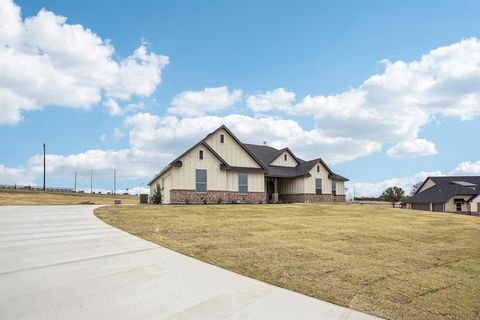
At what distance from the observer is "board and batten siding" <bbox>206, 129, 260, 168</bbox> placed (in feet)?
104

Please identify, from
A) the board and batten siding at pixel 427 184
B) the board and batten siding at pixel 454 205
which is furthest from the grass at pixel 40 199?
the board and batten siding at pixel 427 184

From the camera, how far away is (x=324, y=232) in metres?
14.5

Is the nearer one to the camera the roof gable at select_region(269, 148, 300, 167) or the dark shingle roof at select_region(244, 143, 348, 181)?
the dark shingle roof at select_region(244, 143, 348, 181)

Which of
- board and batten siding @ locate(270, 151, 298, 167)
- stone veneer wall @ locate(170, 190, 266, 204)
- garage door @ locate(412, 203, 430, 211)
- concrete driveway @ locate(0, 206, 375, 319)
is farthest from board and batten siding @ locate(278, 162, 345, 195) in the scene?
concrete driveway @ locate(0, 206, 375, 319)

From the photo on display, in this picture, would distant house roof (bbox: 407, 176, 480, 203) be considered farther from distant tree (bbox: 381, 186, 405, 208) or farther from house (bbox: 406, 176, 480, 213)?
distant tree (bbox: 381, 186, 405, 208)

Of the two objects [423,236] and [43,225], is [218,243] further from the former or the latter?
[423,236]

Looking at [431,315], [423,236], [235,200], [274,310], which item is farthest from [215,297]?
[235,200]

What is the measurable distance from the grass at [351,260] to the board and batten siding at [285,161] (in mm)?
22744

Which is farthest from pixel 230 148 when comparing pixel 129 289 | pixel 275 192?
pixel 129 289

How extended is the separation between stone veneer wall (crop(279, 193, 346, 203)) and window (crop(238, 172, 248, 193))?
7052 millimetres

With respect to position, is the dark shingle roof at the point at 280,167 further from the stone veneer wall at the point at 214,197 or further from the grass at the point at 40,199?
the grass at the point at 40,199

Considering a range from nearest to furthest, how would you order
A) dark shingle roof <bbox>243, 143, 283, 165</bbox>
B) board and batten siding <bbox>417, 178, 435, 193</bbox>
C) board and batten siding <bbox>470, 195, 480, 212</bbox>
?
1. dark shingle roof <bbox>243, 143, 283, 165</bbox>
2. board and batten siding <bbox>470, 195, 480, 212</bbox>
3. board and batten siding <bbox>417, 178, 435, 193</bbox>

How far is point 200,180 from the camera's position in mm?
29734

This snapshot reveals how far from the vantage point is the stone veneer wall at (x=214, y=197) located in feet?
93.4
